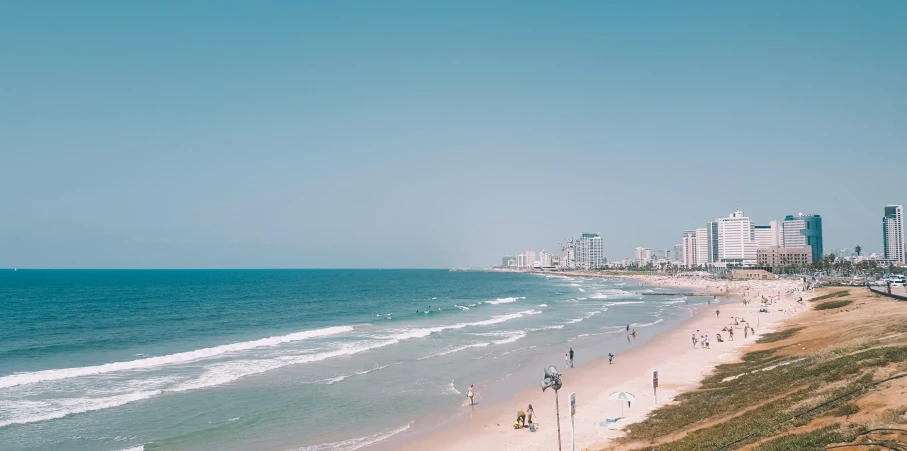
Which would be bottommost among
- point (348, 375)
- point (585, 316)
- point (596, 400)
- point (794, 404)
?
point (585, 316)

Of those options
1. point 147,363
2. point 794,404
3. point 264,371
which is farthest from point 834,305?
point 147,363

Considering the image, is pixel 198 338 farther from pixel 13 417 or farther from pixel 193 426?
pixel 193 426

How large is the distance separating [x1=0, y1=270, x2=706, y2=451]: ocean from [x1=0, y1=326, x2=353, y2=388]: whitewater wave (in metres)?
0.11

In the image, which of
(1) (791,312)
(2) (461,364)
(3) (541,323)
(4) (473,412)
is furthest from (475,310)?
(4) (473,412)

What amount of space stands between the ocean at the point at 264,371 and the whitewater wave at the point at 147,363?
0.37 feet

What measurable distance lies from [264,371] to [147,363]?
9565mm

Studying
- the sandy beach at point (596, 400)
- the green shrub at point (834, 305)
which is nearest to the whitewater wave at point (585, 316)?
the sandy beach at point (596, 400)

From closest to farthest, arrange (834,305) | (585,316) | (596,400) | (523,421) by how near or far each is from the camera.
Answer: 1. (523,421)
2. (596,400)
3. (834,305)
4. (585,316)

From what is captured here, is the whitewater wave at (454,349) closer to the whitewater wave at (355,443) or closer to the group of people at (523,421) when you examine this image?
the group of people at (523,421)

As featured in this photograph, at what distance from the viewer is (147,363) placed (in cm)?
3903

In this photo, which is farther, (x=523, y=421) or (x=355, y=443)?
(x=523, y=421)

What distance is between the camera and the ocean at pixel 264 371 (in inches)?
926

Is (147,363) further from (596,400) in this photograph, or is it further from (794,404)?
(794,404)

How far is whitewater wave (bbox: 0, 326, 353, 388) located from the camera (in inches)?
1318
